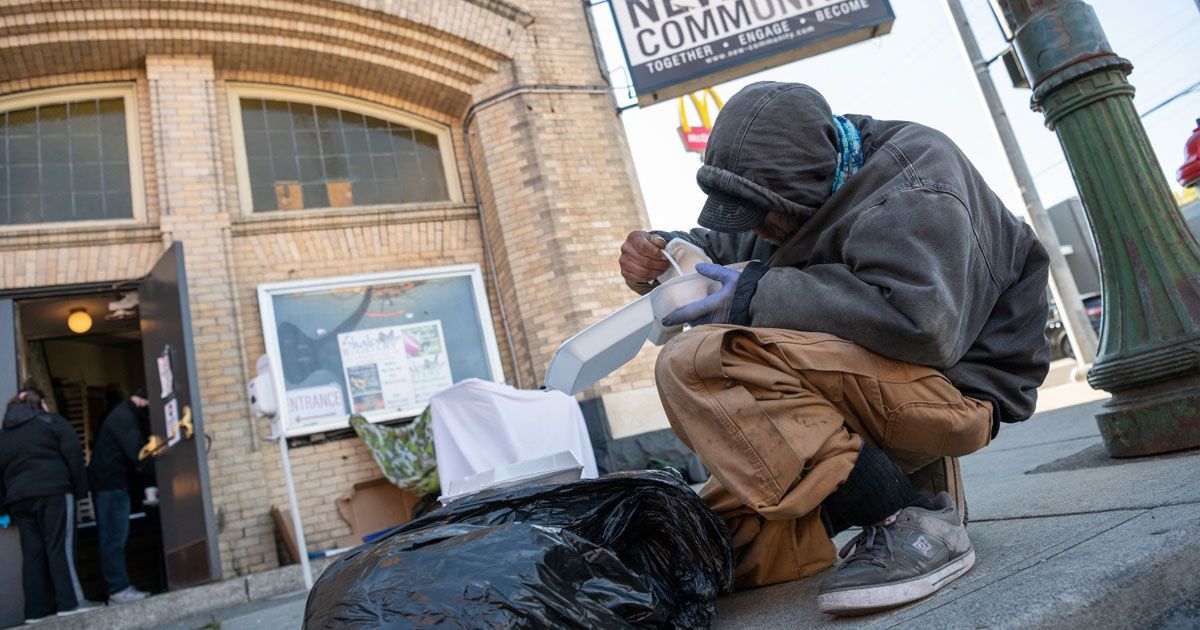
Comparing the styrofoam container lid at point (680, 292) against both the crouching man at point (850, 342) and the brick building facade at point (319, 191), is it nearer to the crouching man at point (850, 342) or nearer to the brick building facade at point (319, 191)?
the crouching man at point (850, 342)

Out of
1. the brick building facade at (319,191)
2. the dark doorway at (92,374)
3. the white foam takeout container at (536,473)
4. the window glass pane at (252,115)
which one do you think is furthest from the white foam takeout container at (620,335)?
the window glass pane at (252,115)

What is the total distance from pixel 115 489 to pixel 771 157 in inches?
283

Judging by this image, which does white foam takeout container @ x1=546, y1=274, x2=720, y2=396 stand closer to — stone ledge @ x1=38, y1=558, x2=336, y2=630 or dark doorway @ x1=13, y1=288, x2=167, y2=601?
stone ledge @ x1=38, y1=558, x2=336, y2=630

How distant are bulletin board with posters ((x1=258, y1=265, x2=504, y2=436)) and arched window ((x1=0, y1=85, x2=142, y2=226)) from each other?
184 centimetres

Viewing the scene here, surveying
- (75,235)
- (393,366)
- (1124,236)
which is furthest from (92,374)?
(1124,236)

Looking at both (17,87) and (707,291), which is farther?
(17,87)

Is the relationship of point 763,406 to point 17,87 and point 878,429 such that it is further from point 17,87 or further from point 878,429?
point 17,87

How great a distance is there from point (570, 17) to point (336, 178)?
3364 mm

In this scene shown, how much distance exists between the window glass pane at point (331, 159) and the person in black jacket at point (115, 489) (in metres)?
2.57

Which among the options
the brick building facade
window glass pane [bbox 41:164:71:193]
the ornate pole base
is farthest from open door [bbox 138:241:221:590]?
the ornate pole base

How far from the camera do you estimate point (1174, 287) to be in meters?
2.94

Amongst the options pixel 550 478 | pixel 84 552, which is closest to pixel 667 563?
pixel 550 478

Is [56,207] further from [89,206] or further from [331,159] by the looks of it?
[331,159]

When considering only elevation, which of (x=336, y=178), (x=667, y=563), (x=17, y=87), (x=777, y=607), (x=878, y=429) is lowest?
(x=777, y=607)
